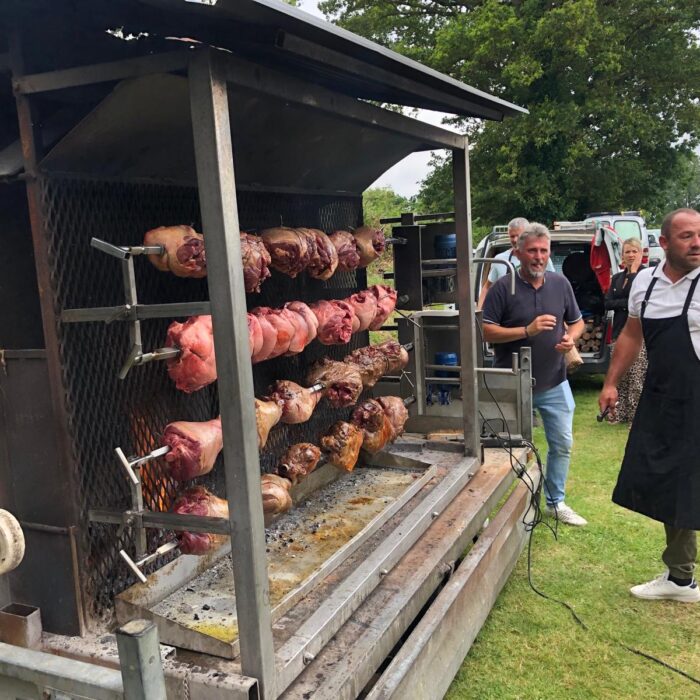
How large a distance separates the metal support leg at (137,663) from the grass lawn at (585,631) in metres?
2.18

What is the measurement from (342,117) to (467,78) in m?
18.9

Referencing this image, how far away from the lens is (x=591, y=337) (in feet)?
Answer: 29.5

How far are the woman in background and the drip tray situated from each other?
394cm

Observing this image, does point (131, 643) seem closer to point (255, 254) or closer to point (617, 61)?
point (255, 254)

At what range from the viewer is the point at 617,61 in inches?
728

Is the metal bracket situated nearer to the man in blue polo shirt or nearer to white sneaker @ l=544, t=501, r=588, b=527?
the man in blue polo shirt

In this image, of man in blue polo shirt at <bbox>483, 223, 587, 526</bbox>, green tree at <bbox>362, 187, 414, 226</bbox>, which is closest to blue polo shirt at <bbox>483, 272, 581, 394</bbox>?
man in blue polo shirt at <bbox>483, 223, 587, 526</bbox>

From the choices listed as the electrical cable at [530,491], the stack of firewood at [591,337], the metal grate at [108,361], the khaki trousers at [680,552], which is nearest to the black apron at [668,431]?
the khaki trousers at [680,552]

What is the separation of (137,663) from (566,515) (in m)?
4.09

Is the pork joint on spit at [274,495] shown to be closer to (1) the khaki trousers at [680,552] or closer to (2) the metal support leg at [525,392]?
(2) the metal support leg at [525,392]

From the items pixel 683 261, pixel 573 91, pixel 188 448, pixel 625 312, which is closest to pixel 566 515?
pixel 683 261

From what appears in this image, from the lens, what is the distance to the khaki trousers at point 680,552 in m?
3.58

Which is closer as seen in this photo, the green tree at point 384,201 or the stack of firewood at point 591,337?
the stack of firewood at point 591,337

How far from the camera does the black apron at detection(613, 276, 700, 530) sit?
129 inches
